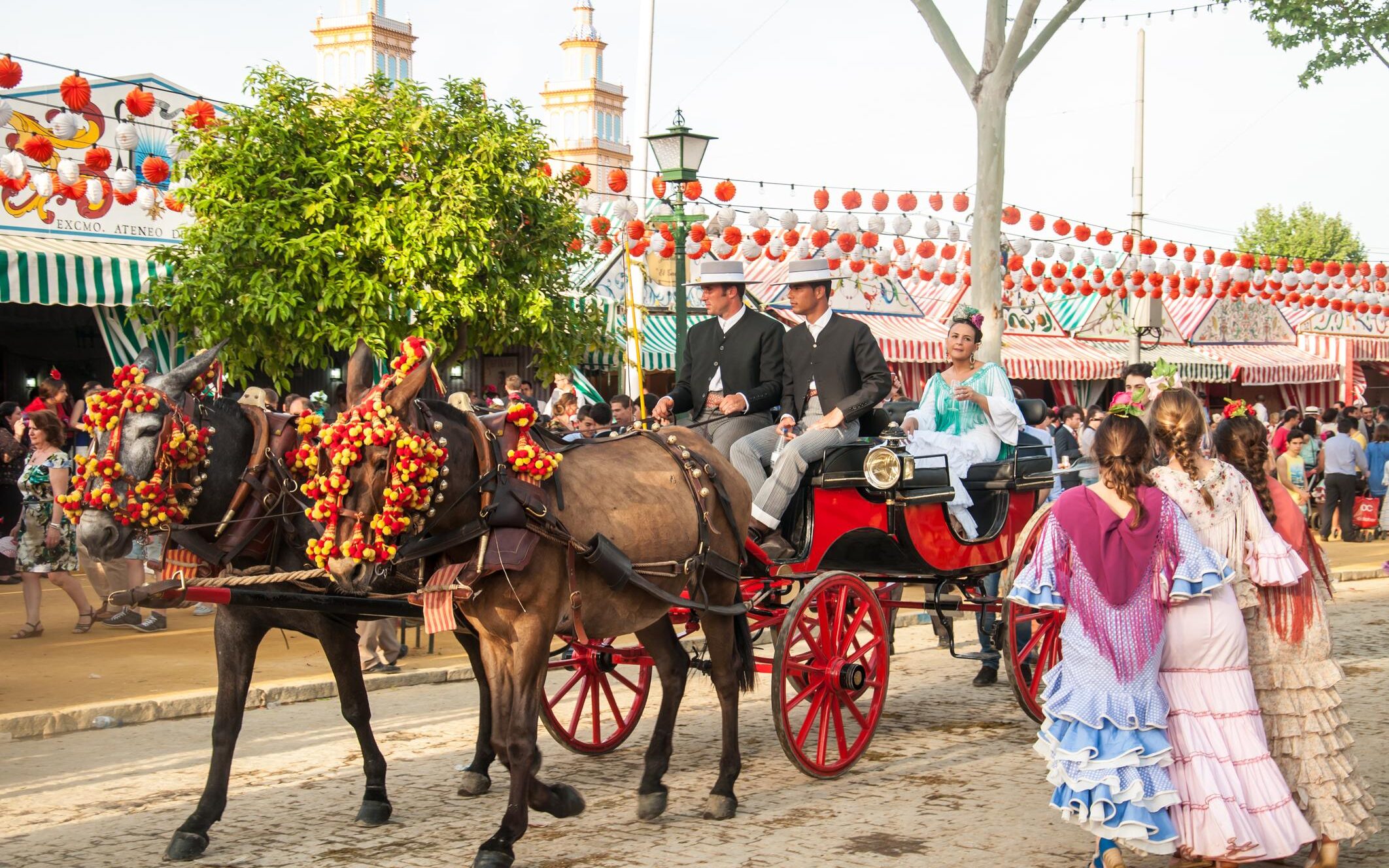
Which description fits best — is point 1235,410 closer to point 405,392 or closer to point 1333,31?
point 405,392

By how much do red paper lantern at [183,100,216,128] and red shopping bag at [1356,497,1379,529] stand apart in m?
17.3

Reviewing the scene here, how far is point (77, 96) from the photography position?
13.9 m

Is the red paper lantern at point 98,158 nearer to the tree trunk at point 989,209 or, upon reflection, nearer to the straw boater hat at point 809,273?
the tree trunk at point 989,209

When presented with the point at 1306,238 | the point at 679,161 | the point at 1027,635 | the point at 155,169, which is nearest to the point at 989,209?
the point at 679,161

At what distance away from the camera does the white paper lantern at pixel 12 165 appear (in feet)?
45.0

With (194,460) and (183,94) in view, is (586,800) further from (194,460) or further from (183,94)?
(183,94)

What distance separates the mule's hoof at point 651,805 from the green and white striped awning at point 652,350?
12370mm

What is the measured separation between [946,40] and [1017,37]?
83 cm

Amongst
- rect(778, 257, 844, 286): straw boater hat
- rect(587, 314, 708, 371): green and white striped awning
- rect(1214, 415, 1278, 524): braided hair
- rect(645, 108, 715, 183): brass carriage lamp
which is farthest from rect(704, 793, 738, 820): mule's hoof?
rect(587, 314, 708, 371): green and white striped awning

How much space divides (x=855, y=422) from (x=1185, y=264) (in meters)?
20.6

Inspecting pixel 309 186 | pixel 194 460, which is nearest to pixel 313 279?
pixel 309 186

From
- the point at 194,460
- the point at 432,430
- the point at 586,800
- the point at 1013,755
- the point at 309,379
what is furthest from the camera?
the point at 309,379

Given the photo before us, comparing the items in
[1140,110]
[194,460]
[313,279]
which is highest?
[1140,110]

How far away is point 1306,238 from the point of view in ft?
194
